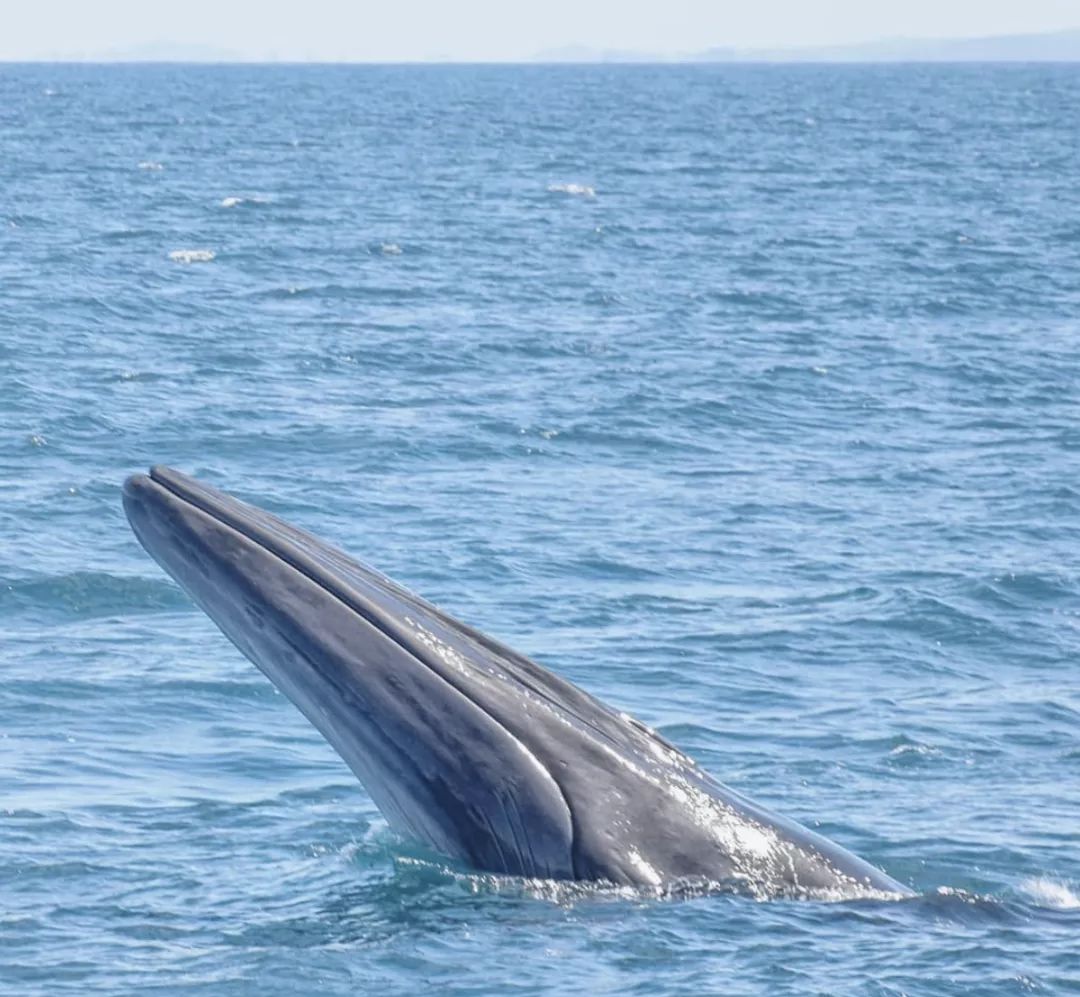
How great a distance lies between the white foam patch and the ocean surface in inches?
2.6

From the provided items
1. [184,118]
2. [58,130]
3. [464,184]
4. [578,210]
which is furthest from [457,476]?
[184,118]

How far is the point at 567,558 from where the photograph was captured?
28391mm

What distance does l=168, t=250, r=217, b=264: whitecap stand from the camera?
201ft

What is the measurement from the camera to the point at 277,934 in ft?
42.7

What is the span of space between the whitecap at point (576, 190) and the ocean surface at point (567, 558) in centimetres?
1262

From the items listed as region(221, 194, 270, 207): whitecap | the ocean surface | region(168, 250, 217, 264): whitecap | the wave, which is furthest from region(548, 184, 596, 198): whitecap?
the wave

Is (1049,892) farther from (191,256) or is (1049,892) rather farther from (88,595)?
(191,256)

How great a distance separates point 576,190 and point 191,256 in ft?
103

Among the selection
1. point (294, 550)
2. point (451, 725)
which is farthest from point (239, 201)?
point (451, 725)

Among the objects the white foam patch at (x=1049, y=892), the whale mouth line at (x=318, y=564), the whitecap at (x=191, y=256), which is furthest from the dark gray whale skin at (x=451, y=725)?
the whitecap at (x=191, y=256)

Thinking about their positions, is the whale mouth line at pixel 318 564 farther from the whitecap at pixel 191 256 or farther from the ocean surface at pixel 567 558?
the whitecap at pixel 191 256

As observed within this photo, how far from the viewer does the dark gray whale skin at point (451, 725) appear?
10797 mm

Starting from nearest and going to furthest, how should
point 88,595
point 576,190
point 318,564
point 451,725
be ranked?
point 451,725 < point 318,564 < point 88,595 < point 576,190

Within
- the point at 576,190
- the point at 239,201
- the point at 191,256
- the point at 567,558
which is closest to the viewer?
the point at 567,558
